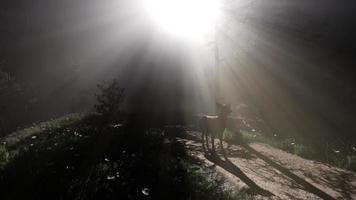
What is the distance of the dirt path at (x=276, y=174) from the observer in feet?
34.4

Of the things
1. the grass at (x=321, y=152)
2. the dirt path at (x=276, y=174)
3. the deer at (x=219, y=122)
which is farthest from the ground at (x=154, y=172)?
the grass at (x=321, y=152)

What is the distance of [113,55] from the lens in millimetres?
90375

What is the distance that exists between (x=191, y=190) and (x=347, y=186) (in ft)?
23.8

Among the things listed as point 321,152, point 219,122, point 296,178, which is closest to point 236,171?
point 296,178

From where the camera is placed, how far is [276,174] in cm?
1290

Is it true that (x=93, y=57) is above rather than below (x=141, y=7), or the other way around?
below

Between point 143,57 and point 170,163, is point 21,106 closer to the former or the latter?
point 143,57

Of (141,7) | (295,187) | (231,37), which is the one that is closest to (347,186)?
(295,187)

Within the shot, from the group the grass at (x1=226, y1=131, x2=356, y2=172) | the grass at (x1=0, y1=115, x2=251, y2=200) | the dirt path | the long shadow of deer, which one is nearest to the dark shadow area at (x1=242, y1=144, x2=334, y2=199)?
the dirt path

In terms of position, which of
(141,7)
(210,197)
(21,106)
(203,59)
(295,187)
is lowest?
(21,106)

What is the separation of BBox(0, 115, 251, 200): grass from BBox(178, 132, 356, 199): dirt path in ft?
3.57

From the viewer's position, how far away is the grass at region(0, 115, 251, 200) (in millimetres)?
8211

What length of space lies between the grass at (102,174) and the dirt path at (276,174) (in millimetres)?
1088

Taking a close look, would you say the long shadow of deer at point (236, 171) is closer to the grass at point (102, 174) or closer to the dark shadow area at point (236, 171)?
the dark shadow area at point (236, 171)
